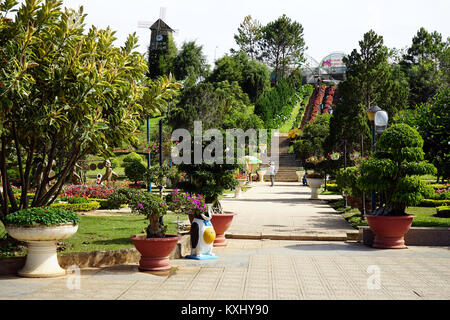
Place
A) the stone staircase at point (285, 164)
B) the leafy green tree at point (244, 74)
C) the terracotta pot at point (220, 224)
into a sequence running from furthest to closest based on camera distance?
the leafy green tree at point (244, 74)
the stone staircase at point (285, 164)
the terracotta pot at point (220, 224)

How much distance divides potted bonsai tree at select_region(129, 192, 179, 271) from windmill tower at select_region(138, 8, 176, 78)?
68.6m

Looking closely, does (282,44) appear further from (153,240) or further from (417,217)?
(153,240)

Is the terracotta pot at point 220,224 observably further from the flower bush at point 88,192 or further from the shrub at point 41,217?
the flower bush at point 88,192

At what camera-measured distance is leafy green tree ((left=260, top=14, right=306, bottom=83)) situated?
8293 centimetres

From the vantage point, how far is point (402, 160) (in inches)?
465

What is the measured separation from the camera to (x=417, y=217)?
16.1 m

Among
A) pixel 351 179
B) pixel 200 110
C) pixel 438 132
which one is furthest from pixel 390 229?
pixel 200 110

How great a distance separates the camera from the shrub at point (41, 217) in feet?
26.2

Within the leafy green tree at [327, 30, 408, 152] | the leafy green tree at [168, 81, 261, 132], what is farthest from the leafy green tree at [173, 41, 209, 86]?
the leafy green tree at [327, 30, 408, 152]

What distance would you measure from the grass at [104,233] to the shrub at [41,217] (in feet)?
3.32

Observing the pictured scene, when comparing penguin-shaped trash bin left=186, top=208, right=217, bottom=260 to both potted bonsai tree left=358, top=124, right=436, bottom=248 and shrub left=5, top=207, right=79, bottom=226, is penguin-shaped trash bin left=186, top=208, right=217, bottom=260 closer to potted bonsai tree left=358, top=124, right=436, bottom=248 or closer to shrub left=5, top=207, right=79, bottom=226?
shrub left=5, top=207, right=79, bottom=226

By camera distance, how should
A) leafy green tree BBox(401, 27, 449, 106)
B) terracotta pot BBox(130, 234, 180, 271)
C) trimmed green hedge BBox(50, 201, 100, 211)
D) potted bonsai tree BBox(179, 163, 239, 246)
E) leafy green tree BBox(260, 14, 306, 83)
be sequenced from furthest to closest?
leafy green tree BBox(260, 14, 306, 83)
leafy green tree BBox(401, 27, 449, 106)
trimmed green hedge BBox(50, 201, 100, 211)
potted bonsai tree BBox(179, 163, 239, 246)
terracotta pot BBox(130, 234, 180, 271)

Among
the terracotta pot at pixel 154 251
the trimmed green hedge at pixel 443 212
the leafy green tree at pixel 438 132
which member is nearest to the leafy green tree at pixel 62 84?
the terracotta pot at pixel 154 251

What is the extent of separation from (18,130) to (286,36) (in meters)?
76.5
